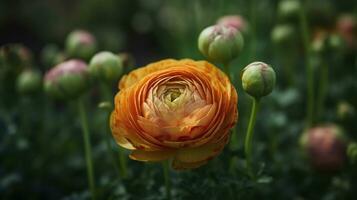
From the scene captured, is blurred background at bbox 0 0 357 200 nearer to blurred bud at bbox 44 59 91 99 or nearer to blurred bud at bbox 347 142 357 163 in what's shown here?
blurred bud at bbox 347 142 357 163

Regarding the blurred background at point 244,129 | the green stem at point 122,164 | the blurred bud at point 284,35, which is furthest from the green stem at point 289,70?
the green stem at point 122,164

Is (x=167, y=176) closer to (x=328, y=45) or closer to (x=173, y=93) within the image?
(x=173, y=93)

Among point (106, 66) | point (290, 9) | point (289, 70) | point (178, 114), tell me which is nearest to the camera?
point (178, 114)

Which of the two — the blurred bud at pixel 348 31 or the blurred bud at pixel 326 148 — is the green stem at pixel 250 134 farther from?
the blurred bud at pixel 348 31

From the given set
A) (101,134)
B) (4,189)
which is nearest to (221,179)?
(4,189)

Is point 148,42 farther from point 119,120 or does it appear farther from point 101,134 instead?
point 119,120

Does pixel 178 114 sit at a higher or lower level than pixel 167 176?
higher

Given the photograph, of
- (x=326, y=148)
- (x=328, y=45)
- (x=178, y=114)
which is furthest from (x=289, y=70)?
(x=178, y=114)
